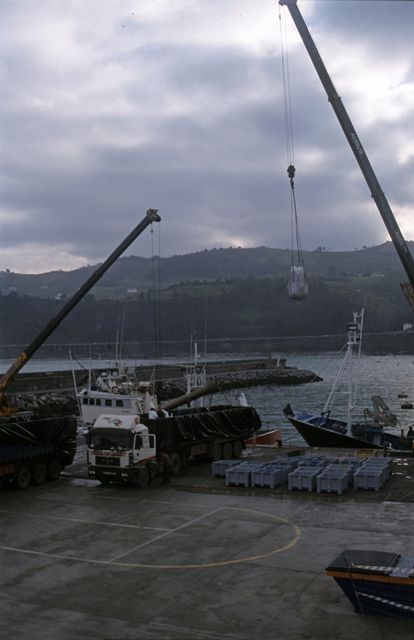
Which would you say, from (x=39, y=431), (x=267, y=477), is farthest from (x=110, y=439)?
(x=267, y=477)

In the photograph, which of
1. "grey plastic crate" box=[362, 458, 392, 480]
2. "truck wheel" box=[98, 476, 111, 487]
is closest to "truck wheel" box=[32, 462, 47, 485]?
"truck wheel" box=[98, 476, 111, 487]

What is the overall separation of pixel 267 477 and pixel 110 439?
20.0 ft

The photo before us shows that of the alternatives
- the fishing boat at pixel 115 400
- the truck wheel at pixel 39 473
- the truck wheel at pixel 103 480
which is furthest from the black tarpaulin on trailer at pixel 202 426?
the truck wheel at pixel 39 473

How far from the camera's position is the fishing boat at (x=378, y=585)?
11672 mm

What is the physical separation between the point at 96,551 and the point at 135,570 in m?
1.92

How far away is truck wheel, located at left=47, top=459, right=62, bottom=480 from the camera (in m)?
25.7

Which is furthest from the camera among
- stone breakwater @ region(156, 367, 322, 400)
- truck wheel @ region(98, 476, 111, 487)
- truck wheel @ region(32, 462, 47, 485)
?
stone breakwater @ region(156, 367, 322, 400)

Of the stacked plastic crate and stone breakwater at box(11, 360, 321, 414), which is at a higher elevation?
the stacked plastic crate

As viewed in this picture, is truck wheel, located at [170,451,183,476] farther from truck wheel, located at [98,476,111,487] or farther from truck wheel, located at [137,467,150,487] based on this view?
truck wheel, located at [98,476,111,487]

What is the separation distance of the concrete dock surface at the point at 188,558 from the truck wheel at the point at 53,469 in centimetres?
126

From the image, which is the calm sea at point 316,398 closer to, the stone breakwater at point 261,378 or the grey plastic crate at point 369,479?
the stone breakwater at point 261,378

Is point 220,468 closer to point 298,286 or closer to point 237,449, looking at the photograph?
point 237,449

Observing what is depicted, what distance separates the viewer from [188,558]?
15945mm

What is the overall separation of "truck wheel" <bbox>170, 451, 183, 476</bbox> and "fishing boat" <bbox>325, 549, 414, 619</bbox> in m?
14.9
